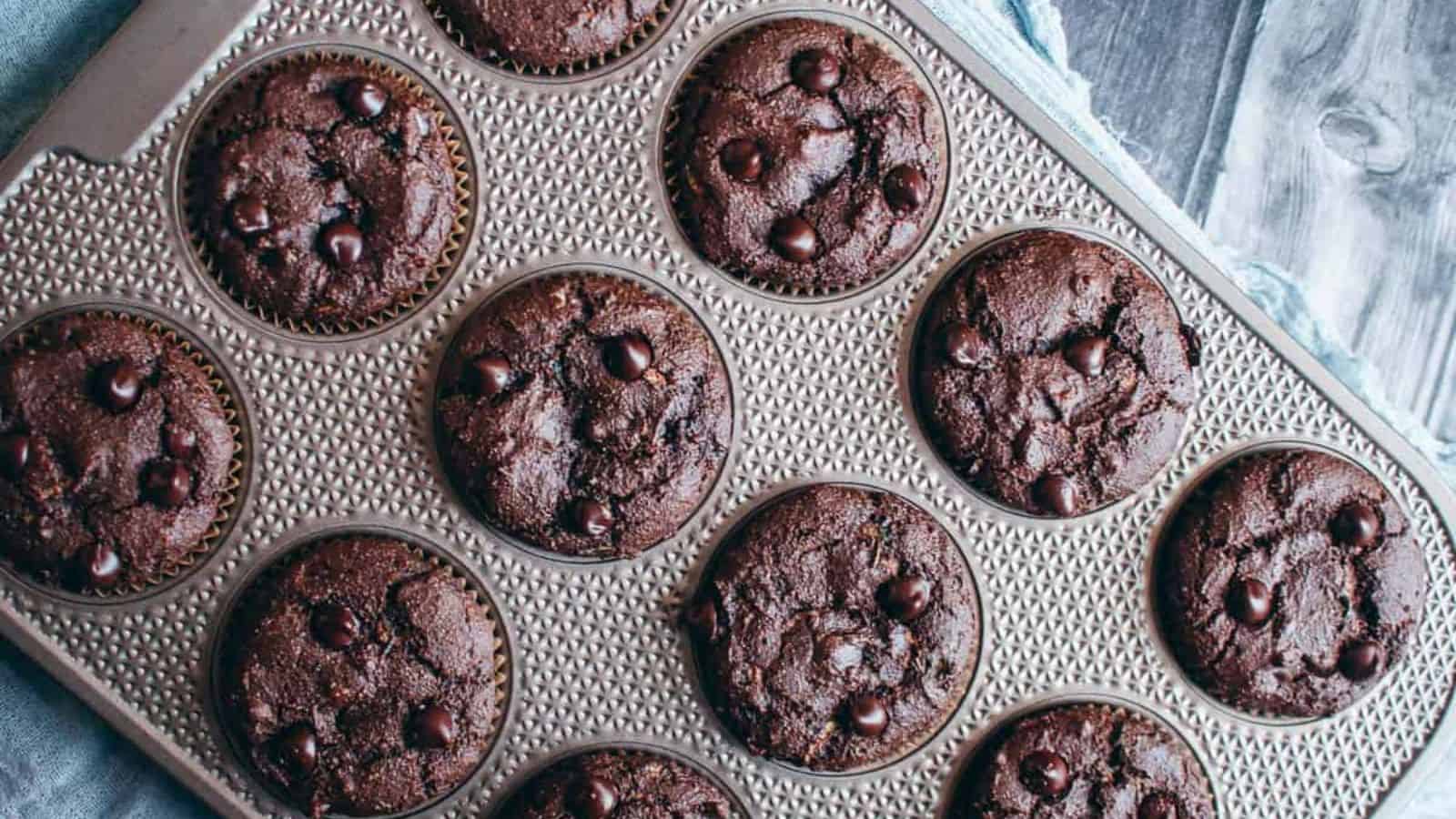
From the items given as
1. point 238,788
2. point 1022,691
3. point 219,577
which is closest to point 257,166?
point 219,577

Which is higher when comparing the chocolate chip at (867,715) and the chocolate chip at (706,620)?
the chocolate chip at (706,620)

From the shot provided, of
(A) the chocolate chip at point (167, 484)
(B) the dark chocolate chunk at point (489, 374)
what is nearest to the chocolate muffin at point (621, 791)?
(B) the dark chocolate chunk at point (489, 374)

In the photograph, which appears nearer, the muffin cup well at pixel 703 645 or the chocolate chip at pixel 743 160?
the chocolate chip at pixel 743 160

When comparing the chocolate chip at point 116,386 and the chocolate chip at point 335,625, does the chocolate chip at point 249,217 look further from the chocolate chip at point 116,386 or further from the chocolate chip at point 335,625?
the chocolate chip at point 335,625

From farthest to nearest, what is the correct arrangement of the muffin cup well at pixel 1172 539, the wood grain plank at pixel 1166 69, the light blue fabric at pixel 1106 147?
the wood grain plank at pixel 1166 69
the light blue fabric at pixel 1106 147
the muffin cup well at pixel 1172 539

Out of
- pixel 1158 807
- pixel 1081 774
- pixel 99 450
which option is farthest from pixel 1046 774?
pixel 99 450

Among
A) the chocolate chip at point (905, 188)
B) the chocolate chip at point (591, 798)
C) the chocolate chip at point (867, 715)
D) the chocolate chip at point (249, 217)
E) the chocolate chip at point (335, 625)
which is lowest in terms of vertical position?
the chocolate chip at point (591, 798)

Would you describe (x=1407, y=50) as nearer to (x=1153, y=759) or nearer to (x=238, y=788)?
(x=1153, y=759)
